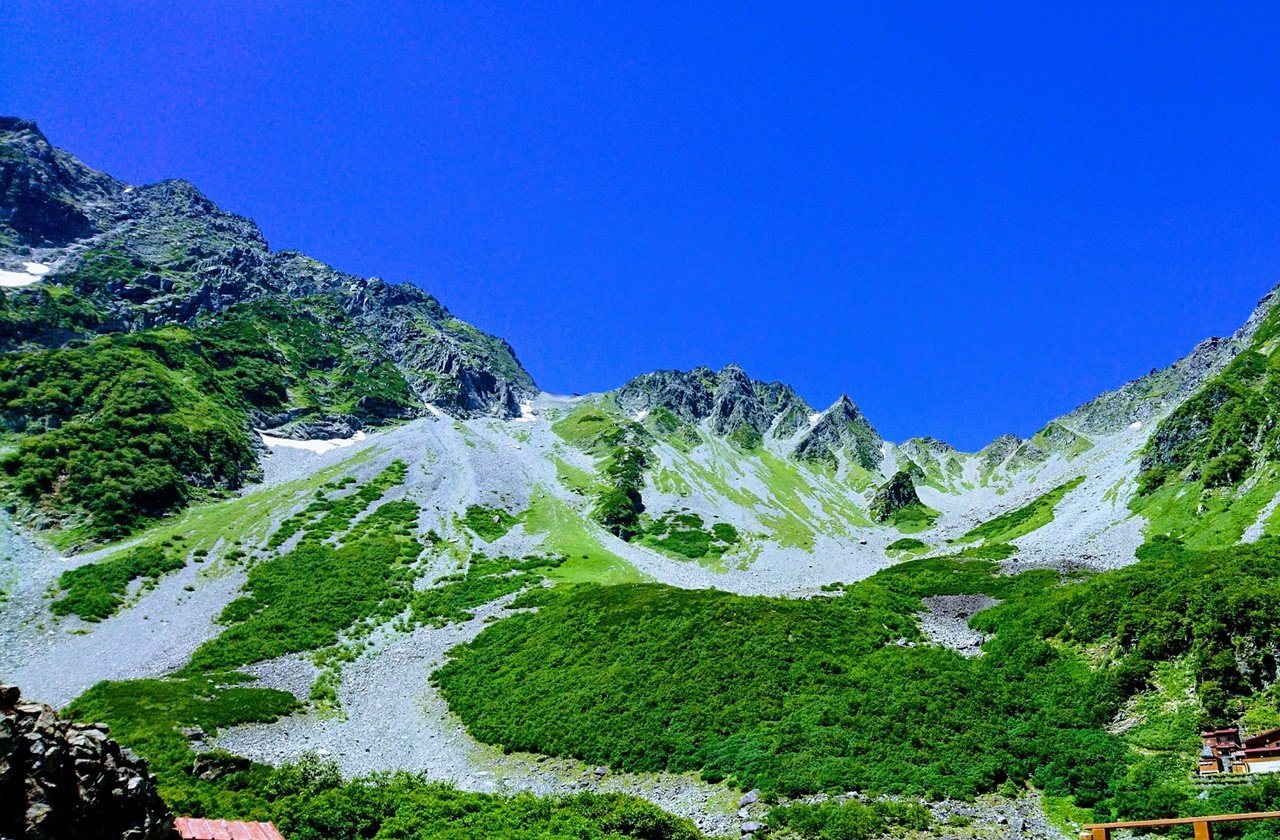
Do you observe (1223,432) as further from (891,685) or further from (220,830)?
(220,830)

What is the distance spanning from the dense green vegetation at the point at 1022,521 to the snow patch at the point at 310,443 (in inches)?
4826

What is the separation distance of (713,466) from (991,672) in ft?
475

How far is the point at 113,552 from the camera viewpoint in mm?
72688

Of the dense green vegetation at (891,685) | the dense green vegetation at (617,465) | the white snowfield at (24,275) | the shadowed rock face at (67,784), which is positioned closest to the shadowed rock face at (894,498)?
the dense green vegetation at (617,465)

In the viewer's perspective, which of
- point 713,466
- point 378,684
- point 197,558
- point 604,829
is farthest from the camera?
point 713,466

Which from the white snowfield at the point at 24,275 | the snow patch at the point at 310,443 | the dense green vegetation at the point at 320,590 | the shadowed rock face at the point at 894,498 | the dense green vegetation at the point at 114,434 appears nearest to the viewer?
the dense green vegetation at the point at 320,590

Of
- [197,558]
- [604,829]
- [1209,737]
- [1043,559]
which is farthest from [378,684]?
[1043,559]

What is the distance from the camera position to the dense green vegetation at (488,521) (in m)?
94.3

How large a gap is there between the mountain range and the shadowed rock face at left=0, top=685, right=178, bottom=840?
14503 mm

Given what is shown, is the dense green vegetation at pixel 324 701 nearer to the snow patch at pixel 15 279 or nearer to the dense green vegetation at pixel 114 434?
the dense green vegetation at pixel 114 434

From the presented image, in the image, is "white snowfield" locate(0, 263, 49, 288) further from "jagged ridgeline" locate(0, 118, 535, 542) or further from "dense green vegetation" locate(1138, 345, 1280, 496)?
"dense green vegetation" locate(1138, 345, 1280, 496)

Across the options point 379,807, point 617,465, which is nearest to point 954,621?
point 379,807

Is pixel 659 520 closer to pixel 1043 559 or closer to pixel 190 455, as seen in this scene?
pixel 1043 559

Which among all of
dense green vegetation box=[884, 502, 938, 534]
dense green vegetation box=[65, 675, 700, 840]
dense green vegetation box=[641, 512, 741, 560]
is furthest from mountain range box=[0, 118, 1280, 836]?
dense green vegetation box=[65, 675, 700, 840]
